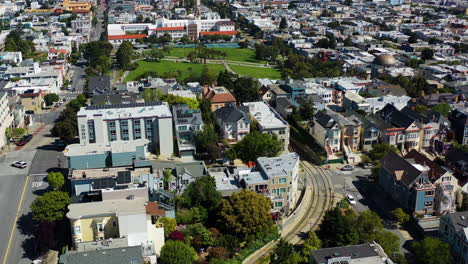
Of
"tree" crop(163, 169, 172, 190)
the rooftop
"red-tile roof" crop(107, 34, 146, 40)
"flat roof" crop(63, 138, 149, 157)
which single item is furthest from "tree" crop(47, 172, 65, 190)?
"red-tile roof" crop(107, 34, 146, 40)

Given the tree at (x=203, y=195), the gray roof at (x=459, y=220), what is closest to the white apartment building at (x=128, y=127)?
the tree at (x=203, y=195)

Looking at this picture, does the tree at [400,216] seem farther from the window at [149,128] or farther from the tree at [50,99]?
the tree at [50,99]

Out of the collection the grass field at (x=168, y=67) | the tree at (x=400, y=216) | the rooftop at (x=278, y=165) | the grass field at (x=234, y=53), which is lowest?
the tree at (x=400, y=216)

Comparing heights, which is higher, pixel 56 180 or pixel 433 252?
pixel 56 180

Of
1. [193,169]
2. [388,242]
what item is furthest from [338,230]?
[193,169]

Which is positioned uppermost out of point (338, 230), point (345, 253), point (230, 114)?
point (230, 114)

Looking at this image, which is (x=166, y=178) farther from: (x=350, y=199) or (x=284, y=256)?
(x=350, y=199)

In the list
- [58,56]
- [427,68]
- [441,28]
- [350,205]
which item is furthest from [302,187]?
[441,28]
